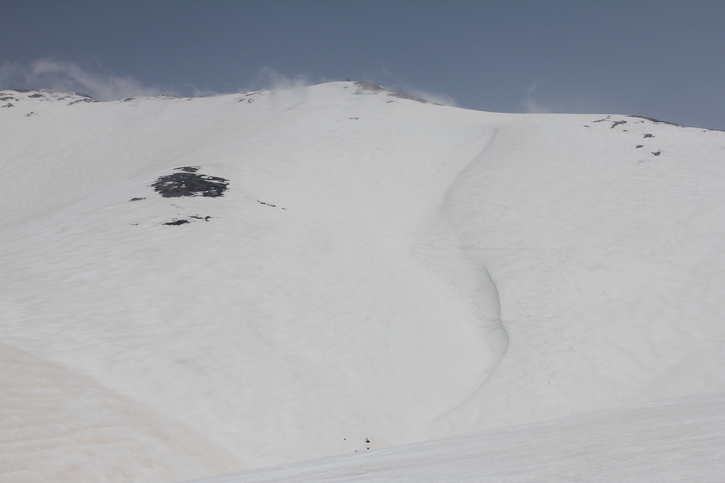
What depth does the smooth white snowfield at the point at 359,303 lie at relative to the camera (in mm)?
6305

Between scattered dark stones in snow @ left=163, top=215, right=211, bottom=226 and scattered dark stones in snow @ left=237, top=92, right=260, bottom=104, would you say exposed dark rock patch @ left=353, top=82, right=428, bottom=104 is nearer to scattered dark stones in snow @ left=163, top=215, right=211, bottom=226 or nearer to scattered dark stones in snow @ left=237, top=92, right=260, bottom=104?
scattered dark stones in snow @ left=237, top=92, right=260, bottom=104

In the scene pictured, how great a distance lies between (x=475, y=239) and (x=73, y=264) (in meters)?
12.3

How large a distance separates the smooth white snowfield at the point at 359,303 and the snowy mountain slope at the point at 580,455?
108 mm

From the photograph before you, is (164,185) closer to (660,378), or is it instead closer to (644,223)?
(660,378)

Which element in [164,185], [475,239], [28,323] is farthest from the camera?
[475,239]

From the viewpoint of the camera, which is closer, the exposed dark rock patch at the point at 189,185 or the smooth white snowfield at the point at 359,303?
the smooth white snowfield at the point at 359,303

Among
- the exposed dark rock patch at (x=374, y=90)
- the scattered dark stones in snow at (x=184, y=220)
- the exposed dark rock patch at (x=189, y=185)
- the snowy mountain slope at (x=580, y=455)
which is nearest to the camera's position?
the snowy mountain slope at (x=580, y=455)

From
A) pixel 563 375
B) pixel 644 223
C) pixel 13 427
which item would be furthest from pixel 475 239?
pixel 13 427

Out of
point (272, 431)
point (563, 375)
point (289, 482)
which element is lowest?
point (563, 375)

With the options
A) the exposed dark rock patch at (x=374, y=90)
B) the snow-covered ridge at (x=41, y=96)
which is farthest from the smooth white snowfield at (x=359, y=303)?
the snow-covered ridge at (x=41, y=96)

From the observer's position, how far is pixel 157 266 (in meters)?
10.6

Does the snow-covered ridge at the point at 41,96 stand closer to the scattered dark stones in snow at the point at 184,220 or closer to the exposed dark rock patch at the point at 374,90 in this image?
the exposed dark rock patch at the point at 374,90

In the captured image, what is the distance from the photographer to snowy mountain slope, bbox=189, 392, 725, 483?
1723 mm

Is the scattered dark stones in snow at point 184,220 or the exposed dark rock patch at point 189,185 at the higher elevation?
the exposed dark rock patch at point 189,185
